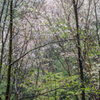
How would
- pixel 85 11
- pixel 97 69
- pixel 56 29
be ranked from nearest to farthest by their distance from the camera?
1. pixel 97 69
2. pixel 56 29
3. pixel 85 11

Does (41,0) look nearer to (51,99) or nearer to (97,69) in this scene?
(97,69)

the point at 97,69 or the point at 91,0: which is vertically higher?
the point at 91,0

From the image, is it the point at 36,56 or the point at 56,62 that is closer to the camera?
the point at 36,56

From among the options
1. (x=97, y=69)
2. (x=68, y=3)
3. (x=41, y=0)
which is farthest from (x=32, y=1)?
(x=97, y=69)

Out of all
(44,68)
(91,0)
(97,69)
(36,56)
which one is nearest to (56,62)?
(44,68)

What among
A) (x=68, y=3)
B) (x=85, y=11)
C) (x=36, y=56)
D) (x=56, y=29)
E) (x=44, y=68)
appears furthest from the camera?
(x=44, y=68)

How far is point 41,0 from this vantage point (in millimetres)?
6289

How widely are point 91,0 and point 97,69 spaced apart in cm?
418

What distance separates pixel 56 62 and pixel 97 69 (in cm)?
692

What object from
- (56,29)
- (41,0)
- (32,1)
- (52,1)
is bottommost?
(56,29)

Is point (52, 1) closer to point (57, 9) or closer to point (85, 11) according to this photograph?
point (57, 9)

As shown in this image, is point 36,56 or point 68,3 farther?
point 68,3

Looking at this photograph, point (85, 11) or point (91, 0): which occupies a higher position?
point (91, 0)

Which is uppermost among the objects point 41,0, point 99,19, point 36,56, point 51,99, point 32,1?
point 41,0
